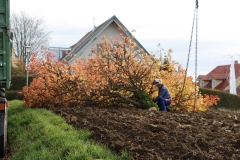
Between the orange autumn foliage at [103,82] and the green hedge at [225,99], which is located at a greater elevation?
the orange autumn foliage at [103,82]

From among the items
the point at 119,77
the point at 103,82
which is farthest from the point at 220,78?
the point at 103,82

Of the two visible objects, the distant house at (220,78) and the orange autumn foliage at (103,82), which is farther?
the distant house at (220,78)

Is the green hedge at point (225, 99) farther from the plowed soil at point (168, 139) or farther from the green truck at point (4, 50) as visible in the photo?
the green truck at point (4, 50)

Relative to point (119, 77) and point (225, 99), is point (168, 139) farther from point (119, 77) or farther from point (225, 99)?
point (225, 99)

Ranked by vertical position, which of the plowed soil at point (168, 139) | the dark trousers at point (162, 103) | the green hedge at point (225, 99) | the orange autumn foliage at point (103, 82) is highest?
the orange autumn foliage at point (103, 82)

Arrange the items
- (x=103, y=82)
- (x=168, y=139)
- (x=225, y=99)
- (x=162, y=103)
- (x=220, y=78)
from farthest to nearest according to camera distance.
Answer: (x=220, y=78) → (x=225, y=99) → (x=103, y=82) → (x=162, y=103) → (x=168, y=139)

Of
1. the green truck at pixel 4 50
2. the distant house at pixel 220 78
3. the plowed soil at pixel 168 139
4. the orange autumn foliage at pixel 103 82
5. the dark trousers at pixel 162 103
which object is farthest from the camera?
the distant house at pixel 220 78

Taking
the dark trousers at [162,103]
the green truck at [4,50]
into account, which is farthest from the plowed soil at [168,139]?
the dark trousers at [162,103]

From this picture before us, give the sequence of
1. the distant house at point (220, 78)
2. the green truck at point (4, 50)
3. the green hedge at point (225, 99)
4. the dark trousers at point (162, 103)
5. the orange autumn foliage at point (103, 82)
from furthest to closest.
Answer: the distant house at point (220, 78) < the green hedge at point (225, 99) < the orange autumn foliage at point (103, 82) < the dark trousers at point (162, 103) < the green truck at point (4, 50)


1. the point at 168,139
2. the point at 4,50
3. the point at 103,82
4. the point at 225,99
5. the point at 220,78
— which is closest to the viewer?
the point at 168,139

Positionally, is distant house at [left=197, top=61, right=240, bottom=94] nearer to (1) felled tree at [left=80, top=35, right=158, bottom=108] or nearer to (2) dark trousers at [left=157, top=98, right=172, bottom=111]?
(1) felled tree at [left=80, top=35, right=158, bottom=108]

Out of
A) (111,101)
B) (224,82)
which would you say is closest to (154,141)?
(111,101)

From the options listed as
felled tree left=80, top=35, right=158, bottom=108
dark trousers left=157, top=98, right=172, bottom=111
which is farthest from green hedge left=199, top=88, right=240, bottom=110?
dark trousers left=157, top=98, right=172, bottom=111

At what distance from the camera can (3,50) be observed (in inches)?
274
